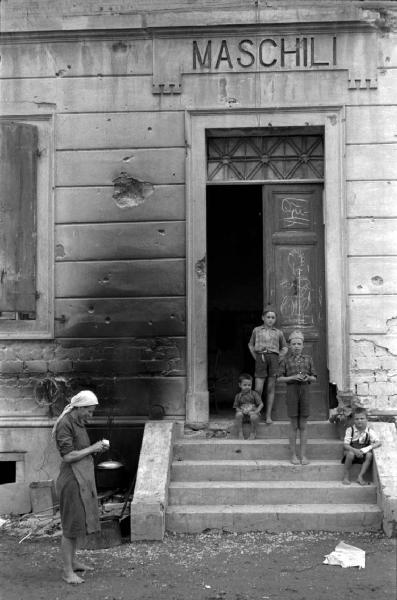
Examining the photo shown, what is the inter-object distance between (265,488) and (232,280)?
20.7ft

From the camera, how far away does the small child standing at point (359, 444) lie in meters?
7.71

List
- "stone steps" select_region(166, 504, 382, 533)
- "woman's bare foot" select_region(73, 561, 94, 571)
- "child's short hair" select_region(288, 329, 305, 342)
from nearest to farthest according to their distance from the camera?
"woman's bare foot" select_region(73, 561, 94, 571), "stone steps" select_region(166, 504, 382, 533), "child's short hair" select_region(288, 329, 305, 342)

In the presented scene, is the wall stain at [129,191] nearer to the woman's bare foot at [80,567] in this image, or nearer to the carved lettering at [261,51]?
the carved lettering at [261,51]

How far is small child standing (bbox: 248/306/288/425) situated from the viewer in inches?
340

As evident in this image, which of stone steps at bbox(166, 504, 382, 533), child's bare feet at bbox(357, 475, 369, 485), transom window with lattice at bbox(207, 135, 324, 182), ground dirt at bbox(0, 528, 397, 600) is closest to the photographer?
ground dirt at bbox(0, 528, 397, 600)

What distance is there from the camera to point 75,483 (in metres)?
5.96

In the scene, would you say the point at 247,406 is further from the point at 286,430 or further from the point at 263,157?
the point at 263,157

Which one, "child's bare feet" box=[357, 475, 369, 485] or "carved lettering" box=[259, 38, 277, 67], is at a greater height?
"carved lettering" box=[259, 38, 277, 67]

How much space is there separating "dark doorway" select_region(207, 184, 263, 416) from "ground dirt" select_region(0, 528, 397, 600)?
542cm

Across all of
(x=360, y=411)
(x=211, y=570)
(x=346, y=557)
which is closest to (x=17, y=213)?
(x=360, y=411)

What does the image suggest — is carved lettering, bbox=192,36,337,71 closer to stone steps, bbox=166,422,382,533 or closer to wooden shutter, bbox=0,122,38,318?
wooden shutter, bbox=0,122,38,318

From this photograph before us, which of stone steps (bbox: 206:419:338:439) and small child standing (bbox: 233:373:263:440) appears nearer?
small child standing (bbox: 233:373:263:440)

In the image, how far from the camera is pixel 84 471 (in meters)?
6.05

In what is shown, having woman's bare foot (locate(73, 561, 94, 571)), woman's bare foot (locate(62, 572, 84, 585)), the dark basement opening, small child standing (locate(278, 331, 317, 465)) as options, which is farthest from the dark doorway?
woman's bare foot (locate(62, 572, 84, 585))
